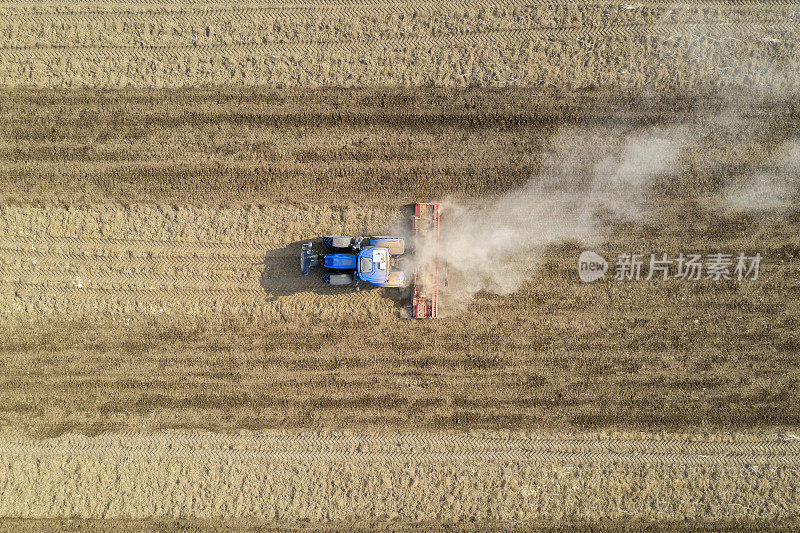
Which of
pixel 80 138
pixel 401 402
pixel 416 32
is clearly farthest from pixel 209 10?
pixel 401 402

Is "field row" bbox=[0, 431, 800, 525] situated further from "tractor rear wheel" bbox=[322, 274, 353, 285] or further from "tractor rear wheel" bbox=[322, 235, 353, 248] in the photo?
"tractor rear wheel" bbox=[322, 235, 353, 248]

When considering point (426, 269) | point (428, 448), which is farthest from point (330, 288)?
point (428, 448)

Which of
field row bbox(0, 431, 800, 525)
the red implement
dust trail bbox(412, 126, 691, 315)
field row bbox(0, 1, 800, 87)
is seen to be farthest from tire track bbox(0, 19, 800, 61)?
field row bbox(0, 431, 800, 525)

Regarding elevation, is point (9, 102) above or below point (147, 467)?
above

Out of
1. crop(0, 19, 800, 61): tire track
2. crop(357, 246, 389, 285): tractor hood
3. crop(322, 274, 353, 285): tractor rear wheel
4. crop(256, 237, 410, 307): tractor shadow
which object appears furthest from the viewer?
crop(256, 237, 410, 307): tractor shadow

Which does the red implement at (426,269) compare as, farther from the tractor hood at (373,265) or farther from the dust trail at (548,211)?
the tractor hood at (373,265)

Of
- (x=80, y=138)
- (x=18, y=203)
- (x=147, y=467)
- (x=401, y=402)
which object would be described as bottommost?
(x=147, y=467)

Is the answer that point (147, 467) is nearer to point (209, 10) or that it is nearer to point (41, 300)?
point (41, 300)
